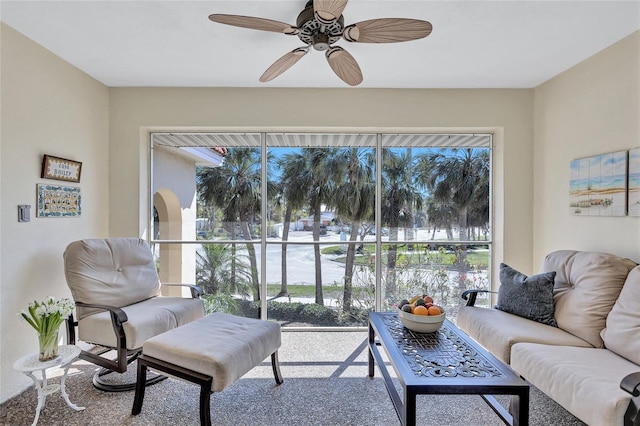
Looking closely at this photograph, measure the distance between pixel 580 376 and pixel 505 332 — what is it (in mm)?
596

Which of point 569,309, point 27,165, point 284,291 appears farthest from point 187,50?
point 569,309

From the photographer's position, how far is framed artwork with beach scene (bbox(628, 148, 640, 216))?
7.55 feet

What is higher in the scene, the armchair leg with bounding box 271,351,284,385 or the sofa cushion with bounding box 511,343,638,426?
the sofa cushion with bounding box 511,343,638,426

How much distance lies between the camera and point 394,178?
3623 mm

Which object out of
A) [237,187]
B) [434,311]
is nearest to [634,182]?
[434,311]

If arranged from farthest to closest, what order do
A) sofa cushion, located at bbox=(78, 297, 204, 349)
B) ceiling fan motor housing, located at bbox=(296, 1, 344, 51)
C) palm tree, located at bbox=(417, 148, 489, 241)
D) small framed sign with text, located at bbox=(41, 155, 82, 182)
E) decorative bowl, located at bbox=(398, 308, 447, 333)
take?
palm tree, located at bbox=(417, 148, 489, 241) → small framed sign with text, located at bbox=(41, 155, 82, 182) → sofa cushion, located at bbox=(78, 297, 204, 349) → decorative bowl, located at bbox=(398, 308, 447, 333) → ceiling fan motor housing, located at bbox=(296, 1, 344, 51)

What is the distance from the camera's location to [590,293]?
225 cm

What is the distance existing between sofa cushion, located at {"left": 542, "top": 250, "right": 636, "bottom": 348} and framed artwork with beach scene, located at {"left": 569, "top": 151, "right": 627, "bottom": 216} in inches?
17.7

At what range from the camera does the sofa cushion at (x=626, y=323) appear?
6.14ft

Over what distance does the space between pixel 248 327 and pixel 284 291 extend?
4.55 feet

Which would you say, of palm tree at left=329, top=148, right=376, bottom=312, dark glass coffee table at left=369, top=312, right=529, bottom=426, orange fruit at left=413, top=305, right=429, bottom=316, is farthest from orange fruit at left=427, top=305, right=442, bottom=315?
palm tree at left=329, top=148, right=376, bottom=312

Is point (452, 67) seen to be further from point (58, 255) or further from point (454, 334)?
point (58, 255)

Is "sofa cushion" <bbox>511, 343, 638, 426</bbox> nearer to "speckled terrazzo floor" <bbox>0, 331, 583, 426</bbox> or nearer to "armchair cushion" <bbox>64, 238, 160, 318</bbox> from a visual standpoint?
"speckled terrazzo floor" <bbox>0, 331, 583, 426</bbox>

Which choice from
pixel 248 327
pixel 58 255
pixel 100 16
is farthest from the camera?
pixel 58 255
